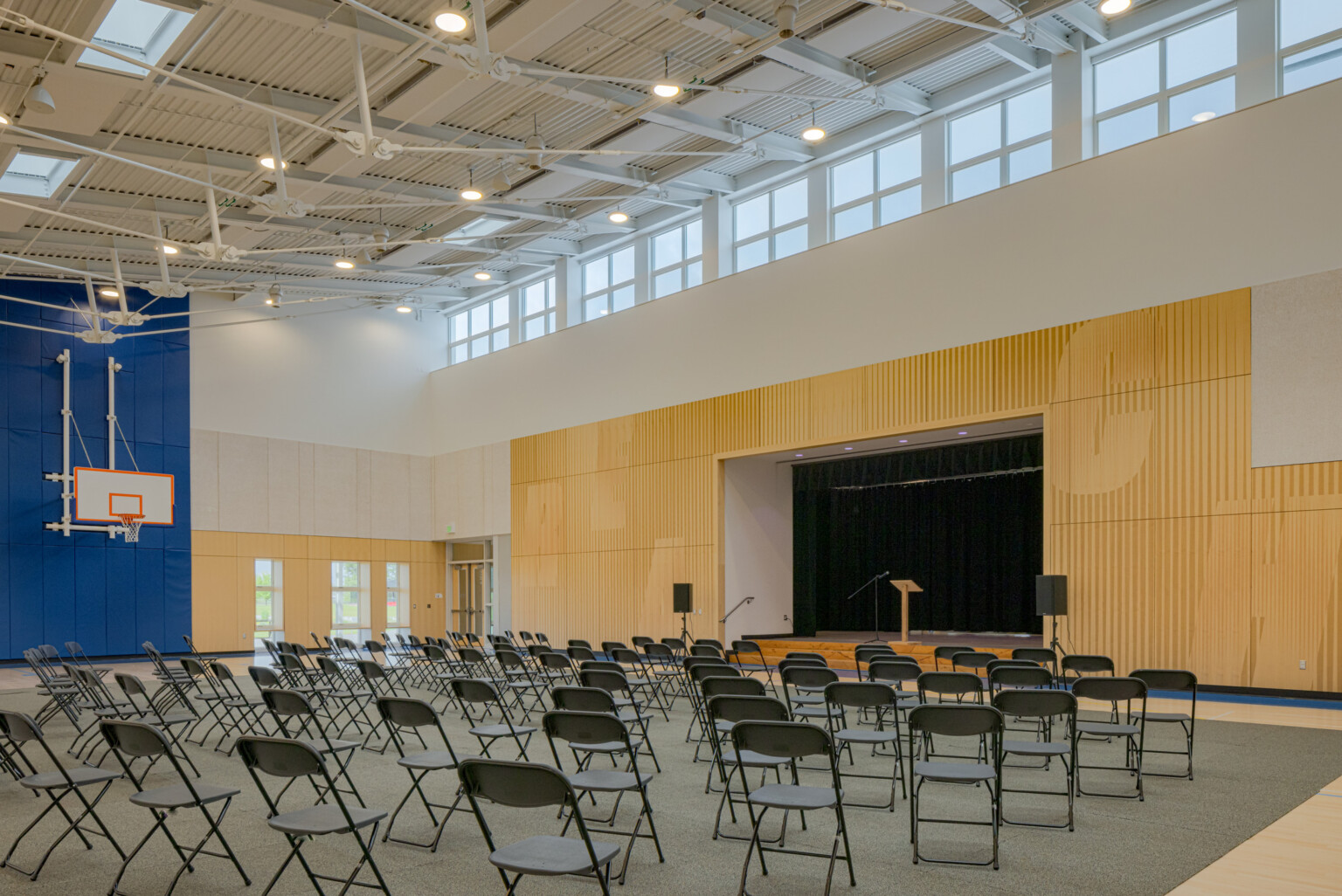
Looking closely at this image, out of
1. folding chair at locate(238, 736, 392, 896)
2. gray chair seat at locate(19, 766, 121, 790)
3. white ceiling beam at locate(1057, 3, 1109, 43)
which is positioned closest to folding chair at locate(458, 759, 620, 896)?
folding chair at locate(238, 736, 392, 896)

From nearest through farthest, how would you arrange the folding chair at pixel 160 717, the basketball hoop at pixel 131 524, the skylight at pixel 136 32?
the folding chair at pixel 160 717
the skylight at pixel 136 32
the basketball hoop at pixel 131 524

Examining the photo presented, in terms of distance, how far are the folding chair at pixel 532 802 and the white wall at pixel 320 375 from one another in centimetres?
1844

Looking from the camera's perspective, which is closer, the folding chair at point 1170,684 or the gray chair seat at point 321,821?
the gray chair seat at point 321,821

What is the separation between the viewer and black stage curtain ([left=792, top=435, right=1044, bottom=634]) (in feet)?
54.8

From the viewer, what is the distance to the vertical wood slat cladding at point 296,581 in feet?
63.8

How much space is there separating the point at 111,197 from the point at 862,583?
14216 millimetres

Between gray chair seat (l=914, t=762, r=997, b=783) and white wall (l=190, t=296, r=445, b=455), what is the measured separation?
18159 millimetres

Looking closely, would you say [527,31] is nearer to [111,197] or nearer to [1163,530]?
[111,197]

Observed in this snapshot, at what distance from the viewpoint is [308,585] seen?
20.8 m

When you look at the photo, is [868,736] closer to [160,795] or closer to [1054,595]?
[160,795]

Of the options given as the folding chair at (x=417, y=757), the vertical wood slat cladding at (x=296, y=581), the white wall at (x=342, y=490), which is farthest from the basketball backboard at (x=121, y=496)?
the folding chair at (x=417, y=757)

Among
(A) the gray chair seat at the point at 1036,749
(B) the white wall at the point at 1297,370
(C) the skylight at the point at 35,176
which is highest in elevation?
(C) the skylight at the point at 35,176

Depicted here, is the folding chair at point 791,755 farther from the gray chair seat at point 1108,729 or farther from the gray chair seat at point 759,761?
the gray chair seat at point 1108,729

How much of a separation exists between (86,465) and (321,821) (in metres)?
17.2
